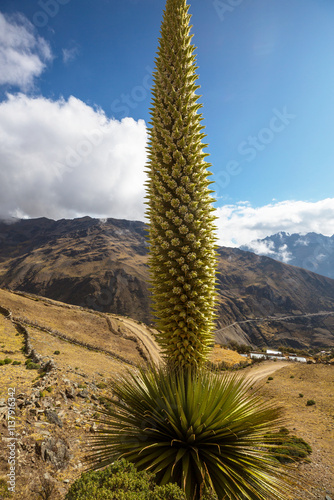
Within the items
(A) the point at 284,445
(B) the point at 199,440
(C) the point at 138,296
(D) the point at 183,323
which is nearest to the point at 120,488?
(B) the point at 199,440

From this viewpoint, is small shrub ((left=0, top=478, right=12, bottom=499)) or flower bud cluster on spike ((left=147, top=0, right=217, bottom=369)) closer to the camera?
flower bud cluster on spike ((left=147, top=0, right=217, bottom=369))

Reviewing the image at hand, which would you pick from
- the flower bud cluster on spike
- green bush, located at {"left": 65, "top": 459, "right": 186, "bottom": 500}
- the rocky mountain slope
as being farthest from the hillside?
the rocky mountain slope

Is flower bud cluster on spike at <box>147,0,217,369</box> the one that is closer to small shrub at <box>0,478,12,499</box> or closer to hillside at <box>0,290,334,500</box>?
hillside at <box>0,290,334,500</box>

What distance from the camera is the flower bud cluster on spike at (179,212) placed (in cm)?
273

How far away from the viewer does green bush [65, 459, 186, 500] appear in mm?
1992

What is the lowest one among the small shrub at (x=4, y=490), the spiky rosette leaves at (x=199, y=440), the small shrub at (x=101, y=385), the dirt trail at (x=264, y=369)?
the small shrub at (x=101, y=385)

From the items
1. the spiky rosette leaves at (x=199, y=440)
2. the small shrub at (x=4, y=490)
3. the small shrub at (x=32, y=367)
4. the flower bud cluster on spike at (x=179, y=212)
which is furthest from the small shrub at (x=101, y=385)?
the flower bud cluster on spike at (x=179, y=212)

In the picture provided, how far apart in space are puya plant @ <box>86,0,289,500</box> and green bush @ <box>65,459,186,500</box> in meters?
0.23

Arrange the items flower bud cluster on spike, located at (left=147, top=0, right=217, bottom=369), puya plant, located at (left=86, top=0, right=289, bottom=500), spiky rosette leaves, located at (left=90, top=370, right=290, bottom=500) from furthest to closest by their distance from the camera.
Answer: flower bud cluster on spike, located at (left=147, top=0, right=217, bottom=369) → puya plant, located at (left=86, top=0, right=289, bottom=500) → spiky rosette leaves, located at (left=90, top=370, right=290, bottom=500)

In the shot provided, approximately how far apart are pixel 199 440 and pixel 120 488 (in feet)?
3.19

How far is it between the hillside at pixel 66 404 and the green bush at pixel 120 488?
224mm

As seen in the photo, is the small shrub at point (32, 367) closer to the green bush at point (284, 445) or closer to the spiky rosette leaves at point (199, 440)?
the green bush at point (284, 445)

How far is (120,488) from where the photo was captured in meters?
2.09

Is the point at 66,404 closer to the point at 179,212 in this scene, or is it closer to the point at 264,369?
the point at 179,212
